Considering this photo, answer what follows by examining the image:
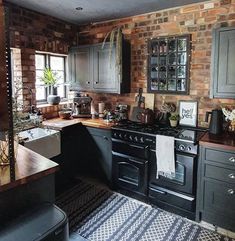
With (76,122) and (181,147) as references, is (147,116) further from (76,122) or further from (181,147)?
(76,122)

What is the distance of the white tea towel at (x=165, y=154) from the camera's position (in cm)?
269

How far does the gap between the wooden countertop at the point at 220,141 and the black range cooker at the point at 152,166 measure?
0.30 ft

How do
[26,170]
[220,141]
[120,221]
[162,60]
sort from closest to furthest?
[26,170], [220,141], [120,221], [162,60]

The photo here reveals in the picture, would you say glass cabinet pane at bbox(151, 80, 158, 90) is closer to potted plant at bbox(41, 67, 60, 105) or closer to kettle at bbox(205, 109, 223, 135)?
kettle at bbox(205, 109, 223, 135)

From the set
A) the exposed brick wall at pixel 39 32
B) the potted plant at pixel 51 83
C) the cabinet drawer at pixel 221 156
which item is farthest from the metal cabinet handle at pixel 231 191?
the exposed brick wall at pixel 39 32

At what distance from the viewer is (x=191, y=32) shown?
307 cm

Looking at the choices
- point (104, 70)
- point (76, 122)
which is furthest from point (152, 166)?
point (104, 70)

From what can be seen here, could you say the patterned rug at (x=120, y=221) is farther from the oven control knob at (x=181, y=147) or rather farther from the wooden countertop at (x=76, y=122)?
the wooden countertop at (x=76, y=122)

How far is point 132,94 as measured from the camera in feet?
12.1

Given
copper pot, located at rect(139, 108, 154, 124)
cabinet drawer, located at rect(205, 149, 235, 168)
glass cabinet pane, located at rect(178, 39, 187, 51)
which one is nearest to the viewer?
cabinet drawer, located at rect(205, 149, 235, 168)

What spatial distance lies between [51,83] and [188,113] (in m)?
2.10

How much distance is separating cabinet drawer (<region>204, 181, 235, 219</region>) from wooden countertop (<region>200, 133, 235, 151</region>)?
39 centimetres

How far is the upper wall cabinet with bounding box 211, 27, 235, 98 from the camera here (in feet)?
8.13

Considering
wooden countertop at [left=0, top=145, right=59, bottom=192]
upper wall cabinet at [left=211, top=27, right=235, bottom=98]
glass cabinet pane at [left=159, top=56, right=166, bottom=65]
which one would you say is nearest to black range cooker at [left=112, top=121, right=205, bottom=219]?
upper wall cabinet at [left=211, top=27, right=235, bottom=98]
